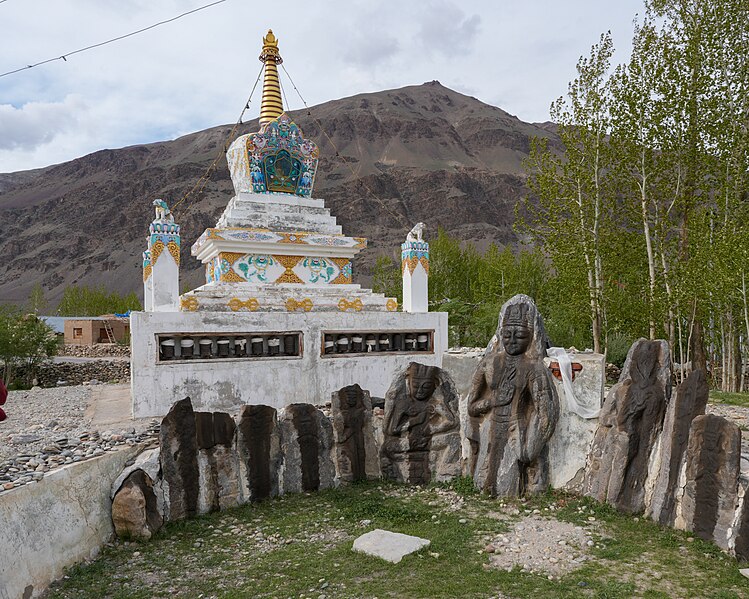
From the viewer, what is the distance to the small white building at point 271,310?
9.73m

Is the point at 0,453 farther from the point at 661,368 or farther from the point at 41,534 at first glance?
the point at 661,368

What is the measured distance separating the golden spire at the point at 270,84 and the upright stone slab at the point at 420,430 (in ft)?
34.2

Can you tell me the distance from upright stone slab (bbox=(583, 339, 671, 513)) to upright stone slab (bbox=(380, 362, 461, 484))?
1.75m

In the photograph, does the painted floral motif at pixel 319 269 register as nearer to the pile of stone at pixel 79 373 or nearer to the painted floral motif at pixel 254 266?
the painted floral motif at pixel 254 266

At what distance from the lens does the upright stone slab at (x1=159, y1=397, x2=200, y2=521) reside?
5.95 meters

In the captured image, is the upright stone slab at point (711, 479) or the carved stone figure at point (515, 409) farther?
the carved stone figure at point (515, 409)

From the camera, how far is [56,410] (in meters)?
9.90

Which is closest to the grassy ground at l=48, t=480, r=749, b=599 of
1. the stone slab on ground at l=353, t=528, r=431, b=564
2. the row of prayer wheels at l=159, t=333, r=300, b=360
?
the stone slab on ground at l=353, t=528, r=431, b=564

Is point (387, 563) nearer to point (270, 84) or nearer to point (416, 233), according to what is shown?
point (416, 233)

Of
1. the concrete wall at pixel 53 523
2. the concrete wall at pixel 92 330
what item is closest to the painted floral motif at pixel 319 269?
the concrete wall at pixel 53 523

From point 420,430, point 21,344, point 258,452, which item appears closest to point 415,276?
point 420,430

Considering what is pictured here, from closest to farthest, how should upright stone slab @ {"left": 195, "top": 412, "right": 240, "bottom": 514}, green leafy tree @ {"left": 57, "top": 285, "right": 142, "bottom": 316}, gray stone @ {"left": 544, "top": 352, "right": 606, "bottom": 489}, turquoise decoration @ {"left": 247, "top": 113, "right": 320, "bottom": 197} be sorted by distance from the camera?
upright stone slab @ {"left": 195, "top": 412, "right": 240, "bottom": 514}
gray stone @ {"left": 544, "top": 352, "right": 606, "bottom": 489}
turquoise decoration @ {"left": 247, "top": 113, "right": 320, "bottom": 197}
green leafy tree @ {"left": 57, "top": 285, "right": 142, "bottom": 316}

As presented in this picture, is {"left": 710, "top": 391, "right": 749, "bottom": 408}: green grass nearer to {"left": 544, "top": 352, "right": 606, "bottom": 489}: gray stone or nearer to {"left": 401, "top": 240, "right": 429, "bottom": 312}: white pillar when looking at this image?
{"left": 544, "top": 352, "right": 606, "bottom": 489}: gray stone

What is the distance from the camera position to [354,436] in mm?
7137
